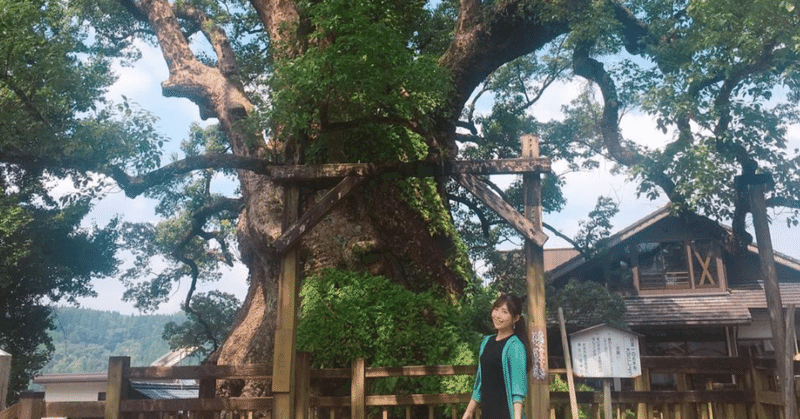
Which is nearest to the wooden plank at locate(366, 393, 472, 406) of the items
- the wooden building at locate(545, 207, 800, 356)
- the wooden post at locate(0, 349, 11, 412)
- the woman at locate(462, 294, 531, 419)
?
the woman at locate(462, 294, 531, 419)

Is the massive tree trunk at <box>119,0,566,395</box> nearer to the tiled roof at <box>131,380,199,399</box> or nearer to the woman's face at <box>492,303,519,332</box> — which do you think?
the woman's face at <box>492,303,519,332</box>

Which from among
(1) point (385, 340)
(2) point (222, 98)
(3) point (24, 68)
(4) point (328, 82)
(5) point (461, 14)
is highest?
(5) point (461, 14)

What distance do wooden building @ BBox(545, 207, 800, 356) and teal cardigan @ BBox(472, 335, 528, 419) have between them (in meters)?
13.5

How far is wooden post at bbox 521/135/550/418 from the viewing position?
689cm

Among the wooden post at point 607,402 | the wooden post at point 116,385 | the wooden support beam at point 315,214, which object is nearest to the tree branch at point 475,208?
the wooden support beam at point 315,214

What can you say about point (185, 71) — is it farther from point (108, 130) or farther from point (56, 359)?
point (56, 359)

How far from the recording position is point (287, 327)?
7621 mm

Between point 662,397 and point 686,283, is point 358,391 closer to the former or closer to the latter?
point 662,397

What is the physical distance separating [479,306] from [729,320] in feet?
34.9

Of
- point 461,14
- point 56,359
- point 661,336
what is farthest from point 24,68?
point 56,359

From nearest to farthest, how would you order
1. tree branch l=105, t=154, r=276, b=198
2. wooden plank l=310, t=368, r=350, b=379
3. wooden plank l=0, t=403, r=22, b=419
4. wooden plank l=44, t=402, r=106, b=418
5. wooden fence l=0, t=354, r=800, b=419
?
wooden plank l=0, t=403, r=22, b=419, wooden plank l=44, t=402, r=106, b=418, wooden fence l=0, t=354, r=800, b=419, wooden plank l=310, t=368, r=350, b=379, tree branch l=105, t=154, r=276, b=198

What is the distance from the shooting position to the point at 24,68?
10.3 m

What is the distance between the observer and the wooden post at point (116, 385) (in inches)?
261

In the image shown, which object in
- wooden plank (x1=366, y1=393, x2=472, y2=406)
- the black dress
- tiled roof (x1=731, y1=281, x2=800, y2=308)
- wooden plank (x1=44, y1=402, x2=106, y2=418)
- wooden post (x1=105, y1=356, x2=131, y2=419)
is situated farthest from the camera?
tiled roof (x1=731, y1=281, x2=800, y2=308)
